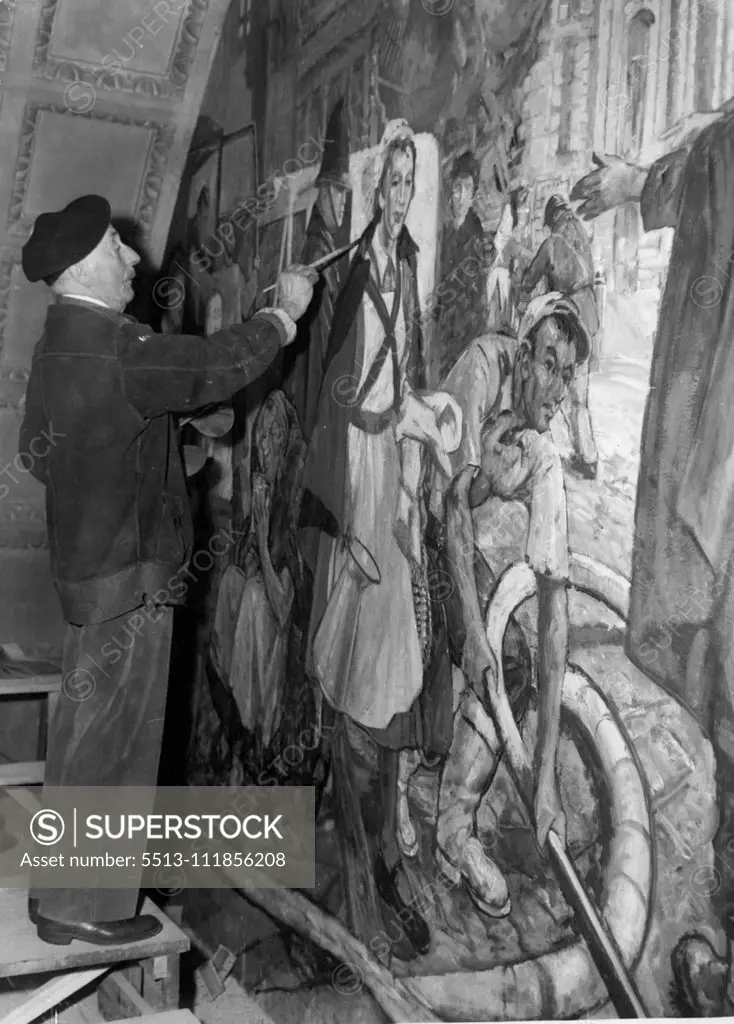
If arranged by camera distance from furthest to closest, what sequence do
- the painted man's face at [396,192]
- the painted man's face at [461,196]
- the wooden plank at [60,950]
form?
the painted man's face at [396,192] < the painted man's face at [461,196] < the wooden plank at [60,950]

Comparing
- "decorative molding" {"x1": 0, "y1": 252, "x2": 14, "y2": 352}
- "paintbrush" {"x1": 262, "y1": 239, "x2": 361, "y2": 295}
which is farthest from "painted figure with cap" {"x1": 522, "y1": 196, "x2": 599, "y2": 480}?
"decorative molding" {"x1": 0, "y1": 252, "x2": 14, "y2": 352}

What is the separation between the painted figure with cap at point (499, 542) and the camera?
88.2 inches

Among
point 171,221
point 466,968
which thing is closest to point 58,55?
point 171,221

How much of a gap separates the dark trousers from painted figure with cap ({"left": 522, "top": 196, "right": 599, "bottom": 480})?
1.03 m

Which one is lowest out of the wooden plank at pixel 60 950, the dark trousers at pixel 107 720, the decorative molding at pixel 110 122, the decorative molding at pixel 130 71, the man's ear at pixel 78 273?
the wooden plank at pixel 60 950

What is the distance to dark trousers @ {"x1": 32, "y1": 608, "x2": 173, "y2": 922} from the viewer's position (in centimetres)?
252

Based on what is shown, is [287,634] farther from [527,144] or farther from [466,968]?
[527,144]

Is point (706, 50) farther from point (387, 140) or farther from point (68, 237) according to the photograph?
point (68, 237)

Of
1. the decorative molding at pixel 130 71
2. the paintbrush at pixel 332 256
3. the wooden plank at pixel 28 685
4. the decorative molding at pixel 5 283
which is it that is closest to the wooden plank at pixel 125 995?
the wooden plank at pixel 28 685

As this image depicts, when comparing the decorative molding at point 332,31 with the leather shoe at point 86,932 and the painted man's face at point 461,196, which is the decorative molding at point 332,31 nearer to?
the painted man's face at point 461,196

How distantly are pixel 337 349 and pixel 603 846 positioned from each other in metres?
1.58

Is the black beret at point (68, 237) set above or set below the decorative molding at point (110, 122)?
below

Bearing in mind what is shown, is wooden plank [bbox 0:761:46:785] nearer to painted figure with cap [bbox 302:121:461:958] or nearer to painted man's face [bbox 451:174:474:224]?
painted figure with cap [bbox 302:121:461:958]

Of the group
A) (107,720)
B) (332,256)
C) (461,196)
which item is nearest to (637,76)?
(461,196)
